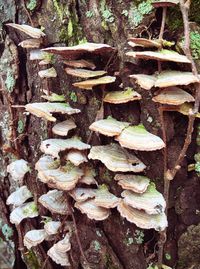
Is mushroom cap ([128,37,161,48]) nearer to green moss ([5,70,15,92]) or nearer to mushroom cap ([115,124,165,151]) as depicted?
mushroom cap ([115,124,165,151])

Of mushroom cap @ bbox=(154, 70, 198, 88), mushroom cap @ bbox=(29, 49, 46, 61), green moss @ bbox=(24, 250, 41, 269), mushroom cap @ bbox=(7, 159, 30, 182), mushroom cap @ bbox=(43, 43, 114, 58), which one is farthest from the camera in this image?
green moss @ bbox=(24, 250, 41, 269)

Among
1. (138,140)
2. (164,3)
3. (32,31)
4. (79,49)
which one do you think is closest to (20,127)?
(32,31)

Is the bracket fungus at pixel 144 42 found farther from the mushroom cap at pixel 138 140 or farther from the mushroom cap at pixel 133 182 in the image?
the mushroom cap at pixel 133 182

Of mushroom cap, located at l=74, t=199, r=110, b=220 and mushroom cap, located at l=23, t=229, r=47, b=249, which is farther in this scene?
mushroom cap, located at l=23, t=229, r=47, b=249

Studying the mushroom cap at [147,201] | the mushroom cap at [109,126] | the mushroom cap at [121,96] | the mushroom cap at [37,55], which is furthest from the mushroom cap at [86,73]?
the mushroom cap at [147,201]

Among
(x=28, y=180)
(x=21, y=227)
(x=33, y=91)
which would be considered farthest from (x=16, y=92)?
(x=21, y=227)

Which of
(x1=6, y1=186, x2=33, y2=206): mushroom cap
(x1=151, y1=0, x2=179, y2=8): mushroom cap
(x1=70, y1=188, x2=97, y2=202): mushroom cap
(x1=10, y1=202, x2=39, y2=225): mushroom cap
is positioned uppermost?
(x1=151, y1=0, x2=179, y2=8): mushroom cap

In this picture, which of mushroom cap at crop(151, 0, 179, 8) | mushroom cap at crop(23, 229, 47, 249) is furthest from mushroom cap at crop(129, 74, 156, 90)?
mushroom cap at crop(23, 229, 47, 249)
